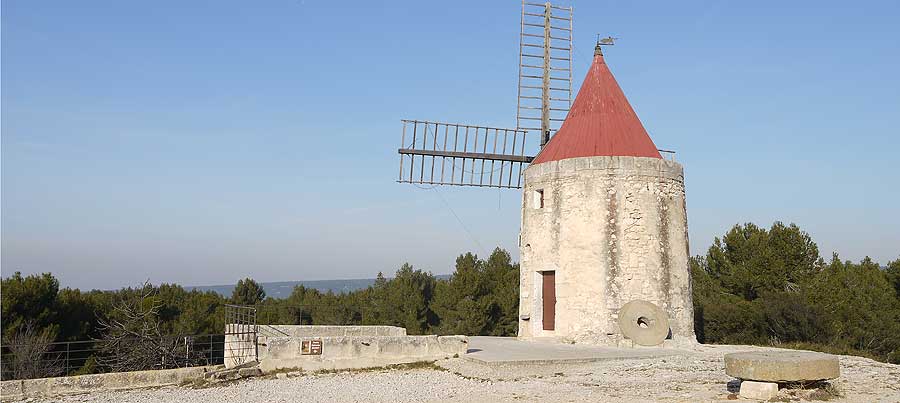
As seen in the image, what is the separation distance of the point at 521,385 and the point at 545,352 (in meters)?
2.89

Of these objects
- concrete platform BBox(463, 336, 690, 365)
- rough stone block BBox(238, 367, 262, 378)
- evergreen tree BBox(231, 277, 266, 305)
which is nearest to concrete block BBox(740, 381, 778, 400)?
concrete platform BBox(463, 336, 690, 365)

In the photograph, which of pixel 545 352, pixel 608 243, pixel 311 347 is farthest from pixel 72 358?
pixel 608 243

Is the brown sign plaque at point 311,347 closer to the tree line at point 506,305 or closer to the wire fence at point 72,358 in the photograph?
the wire fence at point 72,358

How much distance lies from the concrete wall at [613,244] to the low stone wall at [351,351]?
3.73m

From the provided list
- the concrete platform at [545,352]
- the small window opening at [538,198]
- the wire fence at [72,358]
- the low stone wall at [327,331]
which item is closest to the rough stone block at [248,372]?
the wire fence at [72,358]

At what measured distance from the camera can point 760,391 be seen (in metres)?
8.48

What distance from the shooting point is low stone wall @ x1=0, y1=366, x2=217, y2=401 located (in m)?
9.87

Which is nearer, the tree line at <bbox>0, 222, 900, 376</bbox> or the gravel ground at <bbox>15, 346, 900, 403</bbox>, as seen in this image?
the gravel ground at <bbox>15, 346, 900, 403</bbox>

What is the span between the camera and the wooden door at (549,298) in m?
16.2

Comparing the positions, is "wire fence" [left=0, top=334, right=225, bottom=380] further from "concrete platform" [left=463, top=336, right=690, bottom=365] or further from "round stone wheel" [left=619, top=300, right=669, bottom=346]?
"round stone wheel" [left=619, top=300, right=669, bottom=346]

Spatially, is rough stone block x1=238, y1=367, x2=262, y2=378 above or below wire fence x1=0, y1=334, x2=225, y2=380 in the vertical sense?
above

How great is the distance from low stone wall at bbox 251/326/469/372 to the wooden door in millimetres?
4034

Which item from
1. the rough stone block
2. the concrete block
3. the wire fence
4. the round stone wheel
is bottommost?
the wire fence

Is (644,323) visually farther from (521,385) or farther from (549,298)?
(521,385)
